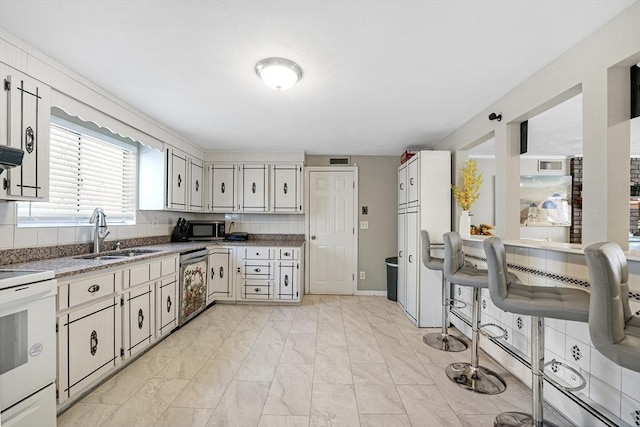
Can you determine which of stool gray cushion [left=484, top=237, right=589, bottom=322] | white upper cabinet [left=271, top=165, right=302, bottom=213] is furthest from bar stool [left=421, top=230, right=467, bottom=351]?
white upper cabinet [left=271, top=165, right=302, bottom=213]

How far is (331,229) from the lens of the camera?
486 cm

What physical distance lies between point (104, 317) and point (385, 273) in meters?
3.80

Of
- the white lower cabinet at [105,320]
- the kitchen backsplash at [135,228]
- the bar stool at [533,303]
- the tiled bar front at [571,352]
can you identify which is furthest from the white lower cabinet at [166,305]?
the tiled bar front at [571,352]

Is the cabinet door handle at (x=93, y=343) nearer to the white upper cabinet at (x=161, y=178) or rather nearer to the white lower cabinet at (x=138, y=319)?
the white lower cabinet at (x=138, y=319)

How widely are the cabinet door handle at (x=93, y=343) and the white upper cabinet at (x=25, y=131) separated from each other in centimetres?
101

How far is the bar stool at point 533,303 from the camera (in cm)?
147

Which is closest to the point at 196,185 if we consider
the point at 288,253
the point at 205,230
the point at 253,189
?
the point at 205,230

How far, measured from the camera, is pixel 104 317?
7.04 feet

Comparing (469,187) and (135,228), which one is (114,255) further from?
(469,187)

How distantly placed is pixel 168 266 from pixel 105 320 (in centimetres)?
92

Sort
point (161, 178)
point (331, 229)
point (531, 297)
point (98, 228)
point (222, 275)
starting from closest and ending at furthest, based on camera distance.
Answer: point (531, 297) < point (98, 228) < point (161, 178) < point (222, 275) < point (331, 229)

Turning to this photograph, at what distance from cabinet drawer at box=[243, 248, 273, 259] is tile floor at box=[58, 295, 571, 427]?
1.06 metres

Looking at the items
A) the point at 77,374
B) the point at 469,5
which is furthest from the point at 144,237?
the point at 469,5

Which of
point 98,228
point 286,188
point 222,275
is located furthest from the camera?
point 286,188
